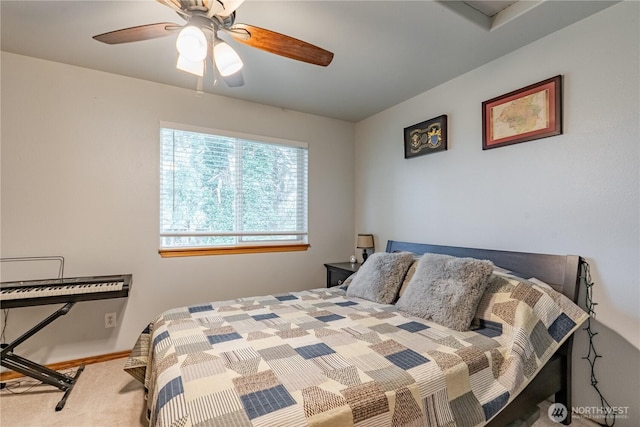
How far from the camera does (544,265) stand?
1984 mm

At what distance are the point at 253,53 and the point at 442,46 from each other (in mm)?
1360

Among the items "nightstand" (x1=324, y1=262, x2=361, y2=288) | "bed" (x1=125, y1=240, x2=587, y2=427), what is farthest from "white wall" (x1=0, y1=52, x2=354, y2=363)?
"bed" (x1=125, y1=240, x2=587, y2=427)

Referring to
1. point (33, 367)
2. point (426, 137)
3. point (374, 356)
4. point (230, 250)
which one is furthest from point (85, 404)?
point (426, 137)

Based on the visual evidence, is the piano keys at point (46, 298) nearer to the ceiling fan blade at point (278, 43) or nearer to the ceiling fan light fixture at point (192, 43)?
the ceiling fan light fixture at point (192, 43)

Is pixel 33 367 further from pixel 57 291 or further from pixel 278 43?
pixel 278 43

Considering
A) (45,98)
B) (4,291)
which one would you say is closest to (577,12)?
(45,98)

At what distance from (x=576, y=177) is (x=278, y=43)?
1.97m

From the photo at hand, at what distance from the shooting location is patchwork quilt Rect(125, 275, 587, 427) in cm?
102

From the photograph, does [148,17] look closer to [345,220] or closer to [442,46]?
[442,46]

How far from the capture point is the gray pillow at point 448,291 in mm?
1717

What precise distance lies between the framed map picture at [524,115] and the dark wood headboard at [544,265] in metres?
0.81

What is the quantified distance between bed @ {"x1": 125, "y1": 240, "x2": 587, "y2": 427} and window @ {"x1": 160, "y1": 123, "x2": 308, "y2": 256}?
3.45ft

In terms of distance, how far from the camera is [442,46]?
2.14m

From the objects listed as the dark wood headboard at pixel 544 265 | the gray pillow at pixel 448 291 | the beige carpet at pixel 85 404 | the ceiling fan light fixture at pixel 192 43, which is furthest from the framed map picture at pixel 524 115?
the ceiling fan light fixture at pixel 192 43
